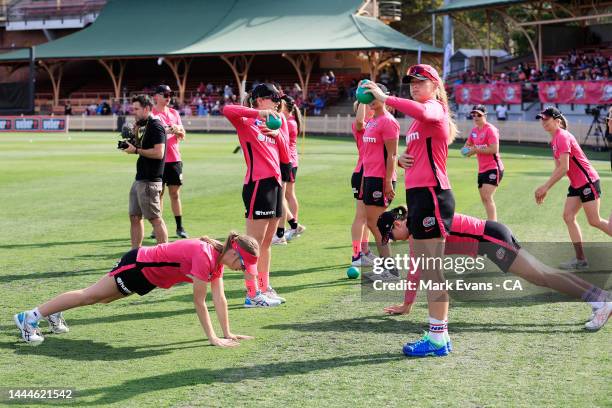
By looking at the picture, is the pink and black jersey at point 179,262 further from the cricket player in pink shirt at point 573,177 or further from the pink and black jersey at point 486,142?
the pink and black jersey at point 486,142

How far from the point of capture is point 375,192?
10414 millimetres

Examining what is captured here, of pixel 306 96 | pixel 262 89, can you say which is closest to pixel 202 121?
pixel 306 96

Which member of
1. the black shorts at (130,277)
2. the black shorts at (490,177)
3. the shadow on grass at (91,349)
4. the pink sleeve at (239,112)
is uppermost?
the pink sleeve at (239,112)

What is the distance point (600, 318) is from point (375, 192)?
3.19 m

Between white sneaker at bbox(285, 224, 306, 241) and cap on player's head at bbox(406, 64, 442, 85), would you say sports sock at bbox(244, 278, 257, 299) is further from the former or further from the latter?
white sneaker at bbox(285, 224, 306, 241)

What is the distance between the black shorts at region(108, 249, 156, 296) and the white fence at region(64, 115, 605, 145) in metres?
33.5

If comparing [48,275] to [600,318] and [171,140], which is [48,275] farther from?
[600,318]

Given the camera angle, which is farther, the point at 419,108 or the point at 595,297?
the point at 595,297

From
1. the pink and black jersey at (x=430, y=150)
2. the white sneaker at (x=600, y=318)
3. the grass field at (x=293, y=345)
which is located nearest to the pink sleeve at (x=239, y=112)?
the pink and black jersey at (x=430, y=150)

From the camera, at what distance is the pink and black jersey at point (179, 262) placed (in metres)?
7.29

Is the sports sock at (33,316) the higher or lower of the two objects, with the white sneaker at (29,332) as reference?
higher

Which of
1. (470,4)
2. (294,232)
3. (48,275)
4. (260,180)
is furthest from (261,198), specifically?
(470,4)

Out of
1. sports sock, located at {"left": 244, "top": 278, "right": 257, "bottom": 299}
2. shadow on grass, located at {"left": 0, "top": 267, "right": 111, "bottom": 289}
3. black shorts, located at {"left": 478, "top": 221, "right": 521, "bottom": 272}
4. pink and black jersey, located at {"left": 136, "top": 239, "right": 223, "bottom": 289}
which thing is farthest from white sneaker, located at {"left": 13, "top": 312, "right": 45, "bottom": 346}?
black shorts, located at {"left": 478, "top": 221, "right": 521, "bottom": 272}

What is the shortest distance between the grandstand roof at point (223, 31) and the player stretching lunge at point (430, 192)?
156 ft
